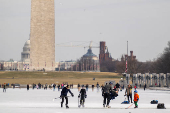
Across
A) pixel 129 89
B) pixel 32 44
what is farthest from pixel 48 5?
pixel 129 89

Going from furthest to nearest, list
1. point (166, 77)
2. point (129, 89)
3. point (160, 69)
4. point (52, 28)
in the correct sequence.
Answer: point (52, 28), point (160, 69), point (166, 77), point (129, 89)

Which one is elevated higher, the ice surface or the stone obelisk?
the stone obelisk

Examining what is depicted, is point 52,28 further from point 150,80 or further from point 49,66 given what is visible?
point 150,80

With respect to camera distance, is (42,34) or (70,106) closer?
(70,106)

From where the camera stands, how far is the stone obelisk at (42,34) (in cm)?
11931

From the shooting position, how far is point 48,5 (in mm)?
119375

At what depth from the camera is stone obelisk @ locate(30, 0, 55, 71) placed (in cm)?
11931

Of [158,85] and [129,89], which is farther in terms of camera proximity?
[158,85]

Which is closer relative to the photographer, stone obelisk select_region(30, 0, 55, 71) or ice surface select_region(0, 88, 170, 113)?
ice surface select_region(0, 88, 170, 113)

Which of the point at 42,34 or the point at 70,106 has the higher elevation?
the point at 42,34

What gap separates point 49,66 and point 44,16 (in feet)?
50.8

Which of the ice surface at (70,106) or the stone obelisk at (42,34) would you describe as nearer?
the ice surface at (70,106)

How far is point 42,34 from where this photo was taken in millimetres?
121750

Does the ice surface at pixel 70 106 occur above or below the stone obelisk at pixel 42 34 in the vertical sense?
below
